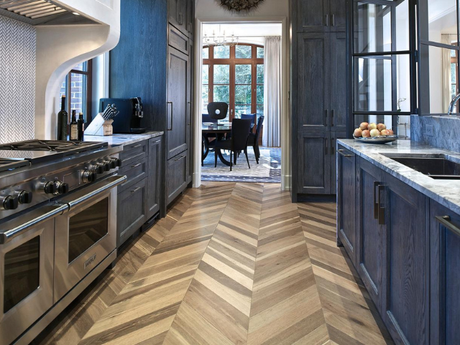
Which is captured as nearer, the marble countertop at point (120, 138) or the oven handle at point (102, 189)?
the oven handle at point (102, 189)

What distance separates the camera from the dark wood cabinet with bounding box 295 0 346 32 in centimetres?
460

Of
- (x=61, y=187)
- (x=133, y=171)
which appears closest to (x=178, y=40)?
(x=133, y=171)

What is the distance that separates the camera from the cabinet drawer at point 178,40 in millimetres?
4044

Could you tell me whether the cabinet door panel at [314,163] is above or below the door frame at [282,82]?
below

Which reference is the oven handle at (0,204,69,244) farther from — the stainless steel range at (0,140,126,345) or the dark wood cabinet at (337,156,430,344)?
the dark wood cabinet at (337,156,430,344)

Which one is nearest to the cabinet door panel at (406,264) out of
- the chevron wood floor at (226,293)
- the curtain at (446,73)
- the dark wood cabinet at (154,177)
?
Result: the chevron wood floor at (226,293)

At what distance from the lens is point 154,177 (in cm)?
373

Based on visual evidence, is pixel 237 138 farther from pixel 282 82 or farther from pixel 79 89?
pixel 79 89

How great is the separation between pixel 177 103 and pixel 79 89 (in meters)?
1.14

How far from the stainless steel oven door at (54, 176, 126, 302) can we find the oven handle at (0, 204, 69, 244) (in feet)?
0.22

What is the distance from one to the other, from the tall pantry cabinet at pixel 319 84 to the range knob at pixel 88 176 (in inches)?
118

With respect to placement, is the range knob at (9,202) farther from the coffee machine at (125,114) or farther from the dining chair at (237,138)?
the dining chair at (237,138)

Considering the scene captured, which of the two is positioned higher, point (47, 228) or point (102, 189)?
point (102, 189)

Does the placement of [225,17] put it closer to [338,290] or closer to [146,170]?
[146,170]
